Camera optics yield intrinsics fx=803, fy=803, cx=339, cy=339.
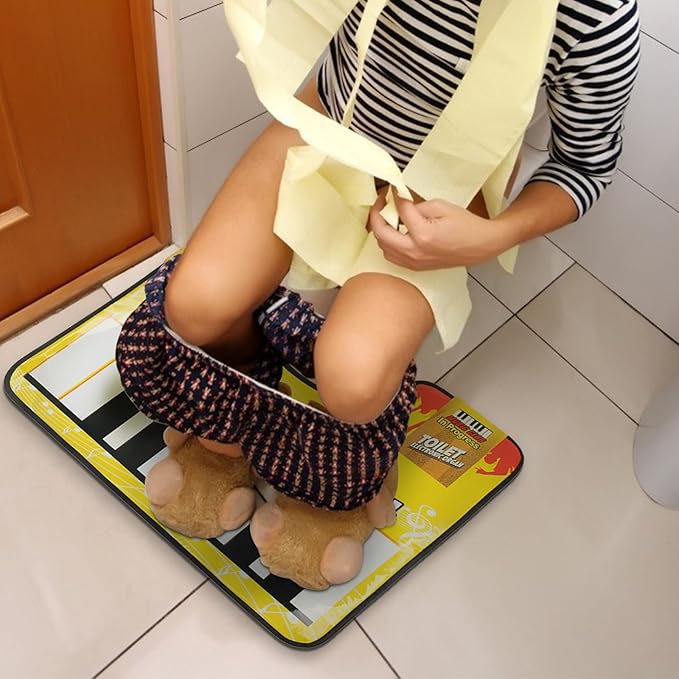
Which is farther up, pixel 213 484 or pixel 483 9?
pixel 483 9

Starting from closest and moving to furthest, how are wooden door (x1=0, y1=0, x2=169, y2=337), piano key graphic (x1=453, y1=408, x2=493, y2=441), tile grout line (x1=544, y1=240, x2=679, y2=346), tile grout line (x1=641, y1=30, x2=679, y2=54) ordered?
1. wooden door (x1=0, y1=0, x2=169, y2=337)
2. tile grout line (x1=641, y1=30, x2=679, y2=54)
3. piano key graphic (x1=453, y1=408, x2=493, y2=441)
4. tile grout line (x1=544, y1=240, x2=679, y2=346)

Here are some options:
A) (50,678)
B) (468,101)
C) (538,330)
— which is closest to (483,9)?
(468,101)

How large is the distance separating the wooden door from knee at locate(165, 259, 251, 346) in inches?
11.3

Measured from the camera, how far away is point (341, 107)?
0.85 metres

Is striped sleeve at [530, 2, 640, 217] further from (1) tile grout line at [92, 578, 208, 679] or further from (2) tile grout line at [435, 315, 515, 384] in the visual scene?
(1) tile grout line at [92, 578, 208, 679]

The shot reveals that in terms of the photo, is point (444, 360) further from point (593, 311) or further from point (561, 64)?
point (561, 64)

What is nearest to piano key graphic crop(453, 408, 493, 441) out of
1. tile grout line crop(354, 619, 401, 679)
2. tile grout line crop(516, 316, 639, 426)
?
tile grout line crop(516, 316, 639, 426)

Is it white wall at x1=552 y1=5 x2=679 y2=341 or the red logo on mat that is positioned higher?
white wall at x1=552 y1=5 x2=679 y2=341

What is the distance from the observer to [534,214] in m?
0.81

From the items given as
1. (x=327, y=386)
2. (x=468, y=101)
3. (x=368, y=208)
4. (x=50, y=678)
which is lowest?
(x=50, y=678)

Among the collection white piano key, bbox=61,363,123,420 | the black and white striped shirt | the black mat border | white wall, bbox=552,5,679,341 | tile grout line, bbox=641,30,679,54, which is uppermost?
the black and white striped shirt

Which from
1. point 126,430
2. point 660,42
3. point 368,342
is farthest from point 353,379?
point 660,42

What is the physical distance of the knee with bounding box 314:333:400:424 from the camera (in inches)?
30.9

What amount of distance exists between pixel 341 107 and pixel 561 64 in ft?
0.78
